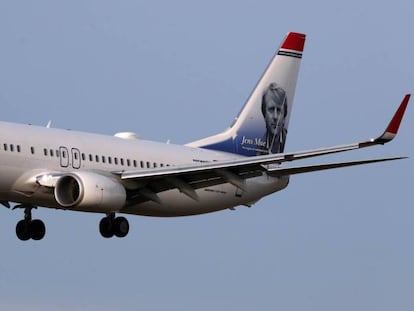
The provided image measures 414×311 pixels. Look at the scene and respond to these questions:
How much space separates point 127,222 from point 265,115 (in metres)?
11.2

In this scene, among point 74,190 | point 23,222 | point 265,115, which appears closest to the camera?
point 74,190

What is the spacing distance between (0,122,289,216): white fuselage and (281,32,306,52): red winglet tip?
7.07 metres

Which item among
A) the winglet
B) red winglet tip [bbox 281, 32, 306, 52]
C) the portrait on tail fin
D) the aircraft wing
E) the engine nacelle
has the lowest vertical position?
the engine nacelle

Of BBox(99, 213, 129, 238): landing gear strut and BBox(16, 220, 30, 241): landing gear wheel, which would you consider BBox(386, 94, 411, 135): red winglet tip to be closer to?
→ BBox(99, 213, 129, 238): landing gear strut

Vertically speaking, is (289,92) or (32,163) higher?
(289,92)

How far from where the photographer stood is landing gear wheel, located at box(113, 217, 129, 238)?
59.6 metres

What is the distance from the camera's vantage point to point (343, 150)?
176 feet

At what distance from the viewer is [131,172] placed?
191 feet

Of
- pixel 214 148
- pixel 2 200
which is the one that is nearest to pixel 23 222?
pixel 2 200

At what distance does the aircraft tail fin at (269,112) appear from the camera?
67.0 m

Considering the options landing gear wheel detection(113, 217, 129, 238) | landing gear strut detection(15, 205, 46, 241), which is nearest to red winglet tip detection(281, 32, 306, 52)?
landing gear wheel detection(113, 217, 129, 238)

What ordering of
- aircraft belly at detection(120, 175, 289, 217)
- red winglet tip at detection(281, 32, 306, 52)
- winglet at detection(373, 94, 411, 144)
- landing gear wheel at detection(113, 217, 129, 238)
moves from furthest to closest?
red winglet tip at detection(281, 32, 306, 52) → aircraft belly at detection(120, 175, 289, 217) → landing gear wheel at detection(113, 217, 129, 238) → winglet at detection(373, 94, 411, 144)

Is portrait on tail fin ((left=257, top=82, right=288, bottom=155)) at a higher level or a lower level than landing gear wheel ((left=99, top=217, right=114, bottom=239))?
Answer: higher

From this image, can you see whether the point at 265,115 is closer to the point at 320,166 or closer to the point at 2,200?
the point at 320,166
